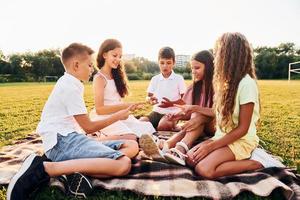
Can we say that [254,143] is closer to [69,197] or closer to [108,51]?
[69,197]

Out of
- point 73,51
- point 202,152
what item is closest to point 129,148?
point 202,152

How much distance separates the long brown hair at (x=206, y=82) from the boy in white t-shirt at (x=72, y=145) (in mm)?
1344

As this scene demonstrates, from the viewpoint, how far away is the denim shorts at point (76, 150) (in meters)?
3.25

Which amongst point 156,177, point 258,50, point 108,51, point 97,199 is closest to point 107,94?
point 108,51

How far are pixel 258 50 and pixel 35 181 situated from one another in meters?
66.4

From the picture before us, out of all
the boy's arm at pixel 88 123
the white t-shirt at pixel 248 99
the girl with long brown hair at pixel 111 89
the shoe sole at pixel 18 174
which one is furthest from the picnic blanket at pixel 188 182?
the girl with long brown hair at pixel 111 89

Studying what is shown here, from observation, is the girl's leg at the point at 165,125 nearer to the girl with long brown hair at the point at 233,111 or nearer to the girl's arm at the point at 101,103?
the girl's arm at the point at 101,103

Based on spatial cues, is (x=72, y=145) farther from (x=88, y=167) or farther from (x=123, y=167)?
(x=123, y=167)

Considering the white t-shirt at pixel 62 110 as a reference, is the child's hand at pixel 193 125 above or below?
below

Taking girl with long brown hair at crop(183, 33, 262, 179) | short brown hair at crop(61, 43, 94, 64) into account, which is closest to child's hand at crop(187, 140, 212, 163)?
girl with long brown hair at crop(183, 33, 262, 179)

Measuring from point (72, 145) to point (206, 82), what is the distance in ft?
6.52

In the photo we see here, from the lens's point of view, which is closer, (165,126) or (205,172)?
(205,172)

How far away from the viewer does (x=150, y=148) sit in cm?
362

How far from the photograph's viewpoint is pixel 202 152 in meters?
3.52
